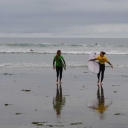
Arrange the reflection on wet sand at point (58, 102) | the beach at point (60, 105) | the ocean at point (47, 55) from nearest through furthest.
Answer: the beach at point (60, 105) → the reflection on wet sand at point (58, 102) → the ocean at point (47, 55)

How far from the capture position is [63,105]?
41.2 feet

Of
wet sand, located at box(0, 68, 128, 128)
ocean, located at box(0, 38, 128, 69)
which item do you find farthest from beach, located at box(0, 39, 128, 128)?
ocean, located at box(0, 38, 128, 69)

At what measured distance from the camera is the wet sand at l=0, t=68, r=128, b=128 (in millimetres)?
9961

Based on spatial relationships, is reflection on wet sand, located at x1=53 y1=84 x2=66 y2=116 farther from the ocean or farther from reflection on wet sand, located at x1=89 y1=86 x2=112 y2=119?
the ocean

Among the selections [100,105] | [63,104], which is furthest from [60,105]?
[100,105]

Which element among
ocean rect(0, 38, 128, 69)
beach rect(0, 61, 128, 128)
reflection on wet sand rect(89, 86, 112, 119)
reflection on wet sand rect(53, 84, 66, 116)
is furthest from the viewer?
ocean rect(0, 38, 128, 69)

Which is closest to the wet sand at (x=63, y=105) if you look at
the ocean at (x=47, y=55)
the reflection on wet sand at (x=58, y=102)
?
the reflection on wet sand at (x=58, y=102)

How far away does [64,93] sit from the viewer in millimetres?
15531

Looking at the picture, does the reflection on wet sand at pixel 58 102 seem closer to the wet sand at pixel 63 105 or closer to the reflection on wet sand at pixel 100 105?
the wet sand at pixel 63 105

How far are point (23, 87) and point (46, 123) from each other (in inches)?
302

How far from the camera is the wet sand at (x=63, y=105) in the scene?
9.96 meters

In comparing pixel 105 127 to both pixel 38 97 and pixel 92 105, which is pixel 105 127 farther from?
pixel 38 97

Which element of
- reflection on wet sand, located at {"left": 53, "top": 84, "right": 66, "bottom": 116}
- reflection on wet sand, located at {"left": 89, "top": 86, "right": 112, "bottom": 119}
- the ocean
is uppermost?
the ocean

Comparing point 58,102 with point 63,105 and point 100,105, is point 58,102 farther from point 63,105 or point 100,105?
point 100,105
